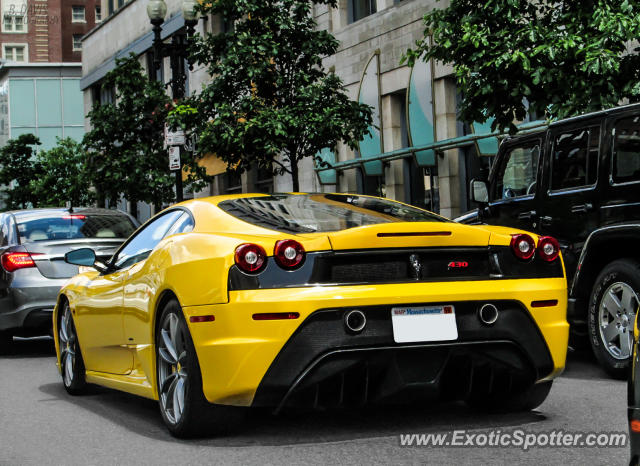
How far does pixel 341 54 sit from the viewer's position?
2778cm

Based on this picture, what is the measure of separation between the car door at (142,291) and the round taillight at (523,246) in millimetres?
1875

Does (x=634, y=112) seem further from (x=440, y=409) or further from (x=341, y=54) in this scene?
(x=341, y=54)

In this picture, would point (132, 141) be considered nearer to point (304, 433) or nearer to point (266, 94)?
point (266, 94)

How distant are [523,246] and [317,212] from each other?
3.88ft

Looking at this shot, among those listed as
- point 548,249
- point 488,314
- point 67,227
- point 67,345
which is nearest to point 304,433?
point 488,314

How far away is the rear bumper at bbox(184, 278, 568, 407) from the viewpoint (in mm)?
5570

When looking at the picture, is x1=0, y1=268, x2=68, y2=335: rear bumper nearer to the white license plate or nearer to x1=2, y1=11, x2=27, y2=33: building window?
the white license plate

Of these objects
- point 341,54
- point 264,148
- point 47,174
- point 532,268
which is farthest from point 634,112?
point 47,174

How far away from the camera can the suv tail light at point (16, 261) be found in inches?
462

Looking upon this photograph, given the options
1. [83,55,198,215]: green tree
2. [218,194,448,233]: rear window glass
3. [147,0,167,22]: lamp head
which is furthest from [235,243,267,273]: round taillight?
[83,55,198,215]: green tree

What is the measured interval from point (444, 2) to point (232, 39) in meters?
5.90

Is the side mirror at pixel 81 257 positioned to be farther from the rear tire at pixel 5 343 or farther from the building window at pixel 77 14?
the building window at pixel 77 14

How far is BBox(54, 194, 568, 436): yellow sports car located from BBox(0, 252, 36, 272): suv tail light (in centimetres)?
562

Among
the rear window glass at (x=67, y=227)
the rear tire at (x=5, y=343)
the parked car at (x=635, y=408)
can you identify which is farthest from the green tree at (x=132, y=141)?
the parked car at (x=635, y=408)
